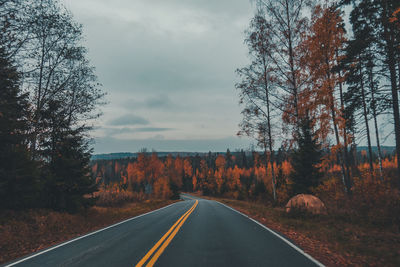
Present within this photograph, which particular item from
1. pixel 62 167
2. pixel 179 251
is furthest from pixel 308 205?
pixel 62 167

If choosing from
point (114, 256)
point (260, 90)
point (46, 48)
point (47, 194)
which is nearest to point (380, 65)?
point (260, 90)

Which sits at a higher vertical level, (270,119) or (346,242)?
(270,119)

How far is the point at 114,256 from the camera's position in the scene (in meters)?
5.40

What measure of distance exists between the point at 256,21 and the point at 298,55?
159 inches

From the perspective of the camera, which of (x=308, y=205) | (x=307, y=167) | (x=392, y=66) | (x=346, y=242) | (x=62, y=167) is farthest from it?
(x=307, y=167)

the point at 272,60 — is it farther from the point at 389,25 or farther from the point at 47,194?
the point at 47,194

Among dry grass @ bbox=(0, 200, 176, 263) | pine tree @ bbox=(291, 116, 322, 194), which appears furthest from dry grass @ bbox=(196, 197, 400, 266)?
dry grass @ bbox=(0, 200, 176, 263)

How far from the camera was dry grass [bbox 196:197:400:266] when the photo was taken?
17.0 feet

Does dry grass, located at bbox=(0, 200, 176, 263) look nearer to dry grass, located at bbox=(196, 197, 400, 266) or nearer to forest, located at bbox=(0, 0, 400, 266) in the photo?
forest, located at bbox=(0, 0, 400, 266)

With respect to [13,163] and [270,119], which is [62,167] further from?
[270,119]

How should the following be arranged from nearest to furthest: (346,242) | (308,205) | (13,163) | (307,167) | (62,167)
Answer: (346,242) → (13,163) → (308,205) → (62,167) → (307,167)

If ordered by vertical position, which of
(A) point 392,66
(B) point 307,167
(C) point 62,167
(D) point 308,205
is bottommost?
(D) point 308,205

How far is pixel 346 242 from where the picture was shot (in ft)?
21.5

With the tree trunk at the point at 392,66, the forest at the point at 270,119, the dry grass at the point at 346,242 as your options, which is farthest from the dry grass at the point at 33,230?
the tree trunk at the point at 392,66
